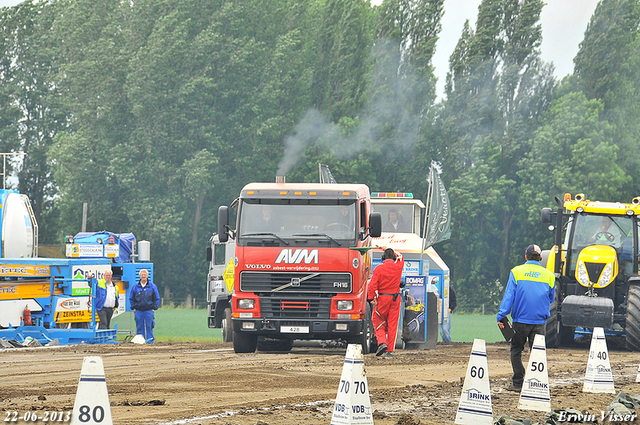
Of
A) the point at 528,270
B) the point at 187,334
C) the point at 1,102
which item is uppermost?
the point at 1,102

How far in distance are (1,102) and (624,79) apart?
126ft

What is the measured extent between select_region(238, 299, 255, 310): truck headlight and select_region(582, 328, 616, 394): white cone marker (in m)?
6.61

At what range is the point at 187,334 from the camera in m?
31.1

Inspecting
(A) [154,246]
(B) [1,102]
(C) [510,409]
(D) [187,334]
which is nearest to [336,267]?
(C) [510,409]

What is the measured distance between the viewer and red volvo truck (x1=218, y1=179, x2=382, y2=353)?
16.9 m

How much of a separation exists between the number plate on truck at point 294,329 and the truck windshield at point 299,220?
61.9 inches

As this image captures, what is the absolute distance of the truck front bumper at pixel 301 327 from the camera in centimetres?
1698

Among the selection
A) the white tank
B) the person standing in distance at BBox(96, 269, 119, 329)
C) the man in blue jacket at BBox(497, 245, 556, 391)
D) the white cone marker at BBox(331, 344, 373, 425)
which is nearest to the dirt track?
the man in blue jacket at BBox(497, 245, 556, 391)

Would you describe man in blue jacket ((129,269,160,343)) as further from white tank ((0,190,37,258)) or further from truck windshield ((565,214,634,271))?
truck windshield ((565,214,634,271))

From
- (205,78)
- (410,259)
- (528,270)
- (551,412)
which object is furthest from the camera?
(205,78)

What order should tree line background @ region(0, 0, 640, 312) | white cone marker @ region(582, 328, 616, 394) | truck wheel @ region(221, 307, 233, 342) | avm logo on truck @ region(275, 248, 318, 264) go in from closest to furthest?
white cone marker @ region(582, 328, 616, 394)
avm logo on truck @ region(275, 248, 318, 264)
truck wheel @ region(221, 307, 233, 342)
tree line background @ region(0, 0, 640, 312)

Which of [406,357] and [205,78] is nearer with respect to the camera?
[406,357]

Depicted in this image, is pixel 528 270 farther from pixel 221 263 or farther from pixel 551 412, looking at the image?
pixel 221 263

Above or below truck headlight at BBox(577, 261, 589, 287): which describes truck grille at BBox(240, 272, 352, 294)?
below
